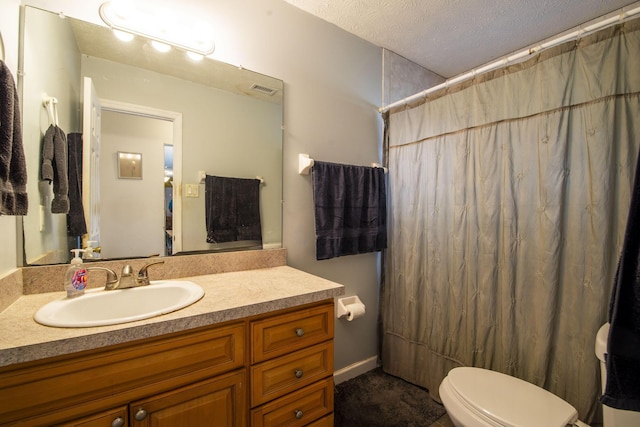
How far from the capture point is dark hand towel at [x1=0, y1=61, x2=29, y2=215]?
690mm

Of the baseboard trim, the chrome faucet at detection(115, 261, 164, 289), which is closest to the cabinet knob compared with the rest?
the chrome faucet at detection(115, 261, 164, 289)

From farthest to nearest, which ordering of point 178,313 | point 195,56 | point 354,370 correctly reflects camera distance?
point 354,370, point 195,56, point 178,313

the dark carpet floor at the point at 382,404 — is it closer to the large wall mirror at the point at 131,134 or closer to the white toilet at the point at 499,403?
the white toilet at the point at 499,403

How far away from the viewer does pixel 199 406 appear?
0.84 meters

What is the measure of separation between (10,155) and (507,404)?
1.83 meters

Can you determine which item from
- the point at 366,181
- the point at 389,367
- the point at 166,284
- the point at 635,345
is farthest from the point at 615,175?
the point at 166,284

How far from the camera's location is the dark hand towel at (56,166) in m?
1.03

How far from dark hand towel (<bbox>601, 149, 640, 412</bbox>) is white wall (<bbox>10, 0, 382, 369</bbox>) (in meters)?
1.33

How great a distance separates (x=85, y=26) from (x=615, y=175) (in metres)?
2.25

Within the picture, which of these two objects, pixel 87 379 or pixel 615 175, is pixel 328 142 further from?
pixel 87 379

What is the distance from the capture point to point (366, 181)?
1.83 metres

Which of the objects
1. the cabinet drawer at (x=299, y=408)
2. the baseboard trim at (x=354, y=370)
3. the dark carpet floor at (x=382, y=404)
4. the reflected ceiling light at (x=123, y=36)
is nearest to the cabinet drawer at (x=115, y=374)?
the cabinet drawer at (x=299, y=408)

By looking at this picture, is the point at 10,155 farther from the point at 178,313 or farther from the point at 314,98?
the point at 314,98

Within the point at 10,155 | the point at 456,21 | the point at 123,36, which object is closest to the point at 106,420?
the point at 10,155
